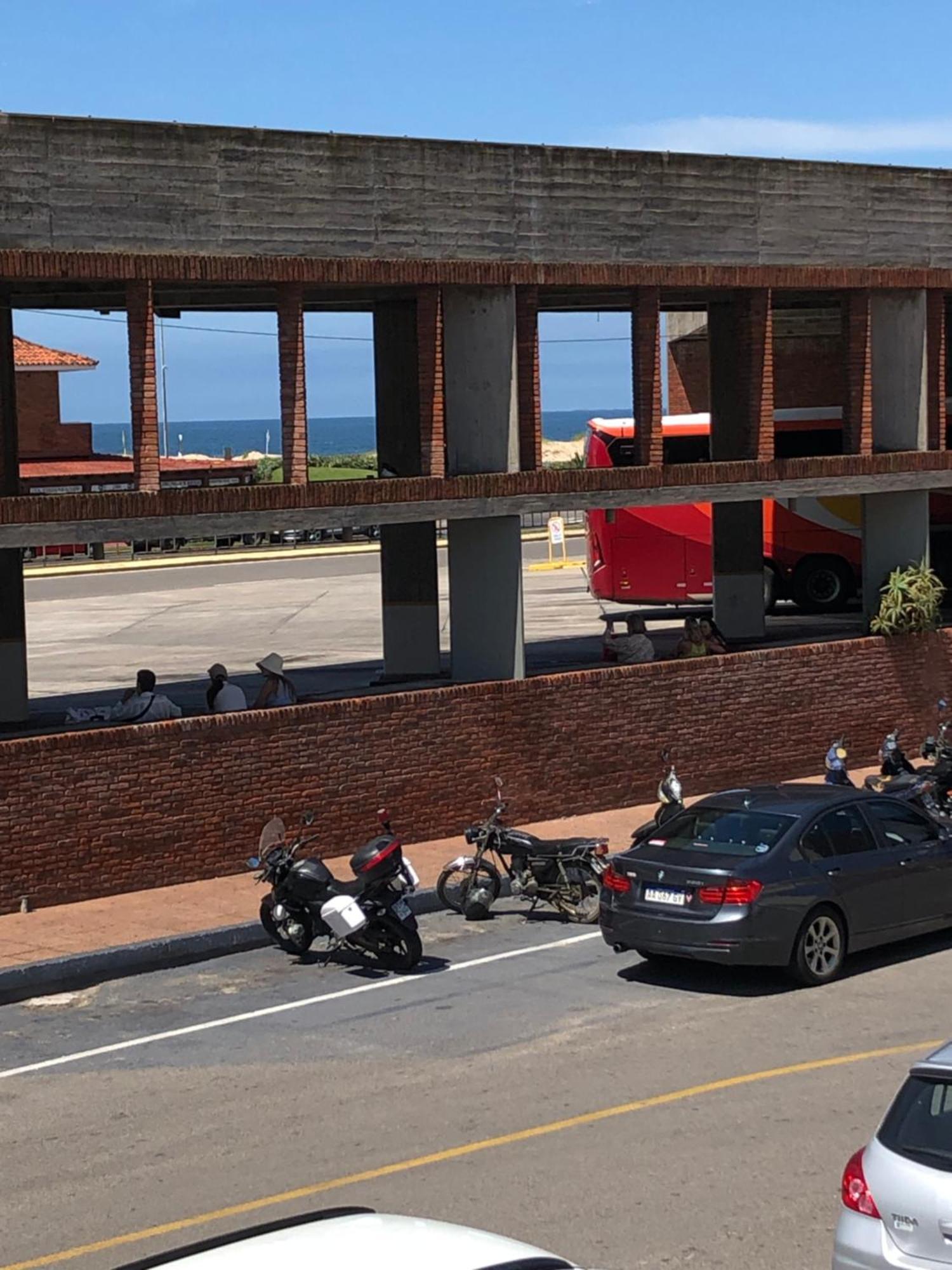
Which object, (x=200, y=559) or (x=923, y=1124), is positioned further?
(x=200, y=559)

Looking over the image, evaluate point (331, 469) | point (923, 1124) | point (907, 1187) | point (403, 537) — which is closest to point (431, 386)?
point (403, 537)

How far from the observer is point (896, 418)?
2555 cm

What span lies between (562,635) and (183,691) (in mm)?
9500

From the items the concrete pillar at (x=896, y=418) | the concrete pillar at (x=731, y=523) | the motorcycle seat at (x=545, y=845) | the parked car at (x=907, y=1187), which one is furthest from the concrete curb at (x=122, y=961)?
the concrete pillar at (x=896, y=418)

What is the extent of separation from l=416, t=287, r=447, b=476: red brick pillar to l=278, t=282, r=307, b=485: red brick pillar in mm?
1357

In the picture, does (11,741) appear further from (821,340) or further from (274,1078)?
(821,340)

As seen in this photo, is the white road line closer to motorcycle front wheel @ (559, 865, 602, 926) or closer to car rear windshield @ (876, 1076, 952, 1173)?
motorcycle front wheel @ (559, 865, 602, 926)

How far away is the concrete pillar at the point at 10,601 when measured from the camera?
22.3m

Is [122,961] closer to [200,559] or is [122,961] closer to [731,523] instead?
[731,523]

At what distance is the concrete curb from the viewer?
48.6 feet

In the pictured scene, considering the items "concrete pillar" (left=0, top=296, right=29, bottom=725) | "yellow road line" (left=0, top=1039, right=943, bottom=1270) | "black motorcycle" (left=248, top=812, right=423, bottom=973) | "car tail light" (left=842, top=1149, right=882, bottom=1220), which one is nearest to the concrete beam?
"black motorcycle" (left=248, top=812, right=423, bottom=973)

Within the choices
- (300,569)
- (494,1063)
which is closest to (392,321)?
(494,1063)

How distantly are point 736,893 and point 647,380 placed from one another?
1026 cm

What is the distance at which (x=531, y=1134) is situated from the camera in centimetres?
1075
